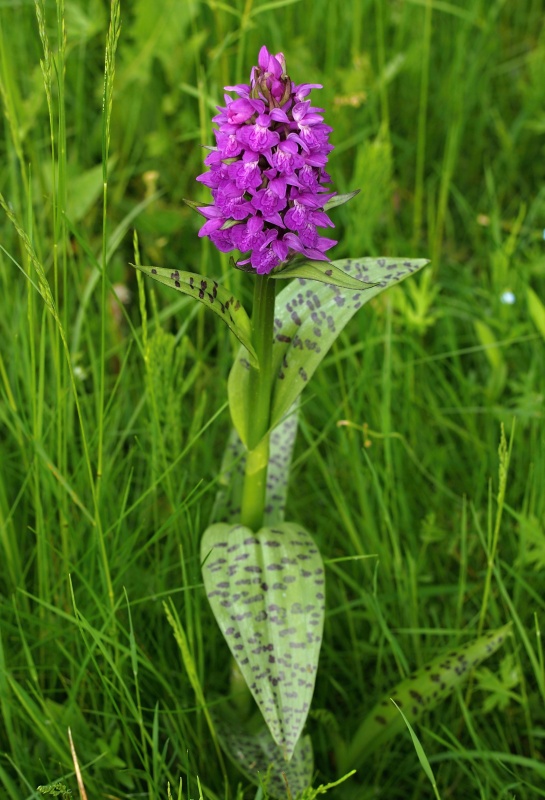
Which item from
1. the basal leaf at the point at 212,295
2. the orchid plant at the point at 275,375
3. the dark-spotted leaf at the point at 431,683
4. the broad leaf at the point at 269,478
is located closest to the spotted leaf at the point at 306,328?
the orchid plant at the point at 275,375

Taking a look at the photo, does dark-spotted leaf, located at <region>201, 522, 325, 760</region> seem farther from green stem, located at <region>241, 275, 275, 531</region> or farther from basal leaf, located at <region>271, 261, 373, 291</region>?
basal leaf, located at <region>271, 261, 373, 291</region>

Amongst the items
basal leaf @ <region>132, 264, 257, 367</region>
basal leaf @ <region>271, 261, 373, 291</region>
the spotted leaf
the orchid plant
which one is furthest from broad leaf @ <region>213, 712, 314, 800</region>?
basal leaf @ <region>271, 261, 373, 291</region>

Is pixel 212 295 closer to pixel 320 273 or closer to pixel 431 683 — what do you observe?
pixel 320 273

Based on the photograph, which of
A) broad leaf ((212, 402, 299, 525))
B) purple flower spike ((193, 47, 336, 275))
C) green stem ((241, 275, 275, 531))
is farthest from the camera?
broad leaf ((212, 402, 299, 525))

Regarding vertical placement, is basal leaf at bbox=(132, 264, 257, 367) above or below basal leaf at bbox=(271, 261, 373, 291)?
below

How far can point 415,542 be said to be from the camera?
208 cm

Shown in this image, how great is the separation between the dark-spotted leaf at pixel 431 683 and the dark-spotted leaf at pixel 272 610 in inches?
9.1

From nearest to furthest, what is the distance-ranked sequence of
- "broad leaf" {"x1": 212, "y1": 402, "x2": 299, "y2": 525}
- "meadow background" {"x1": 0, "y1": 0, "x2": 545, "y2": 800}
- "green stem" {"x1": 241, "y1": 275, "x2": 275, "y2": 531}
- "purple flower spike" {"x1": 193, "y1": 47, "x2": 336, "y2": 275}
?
"purple flower spike" {"x1": 193, "y1": 47, "x2": 336, "y2": 275} < "green stem" {"x1": 241, "y1": 275, "x2": 275, "y2": 531} < "meadow background" {"x1": 0, "y1": 0, "x2": 545, "y2": 800} < "broad leaf" {"x1": 212, "y1": 402, "x2": 299, "y2": 525}

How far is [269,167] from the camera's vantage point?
1.40 m

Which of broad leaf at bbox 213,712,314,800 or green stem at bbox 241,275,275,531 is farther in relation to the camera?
broad leaf at bbox 213,712,314,800

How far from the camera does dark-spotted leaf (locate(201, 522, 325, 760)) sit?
1.55 meters

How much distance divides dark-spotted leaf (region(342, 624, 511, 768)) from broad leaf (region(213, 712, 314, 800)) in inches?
6.4

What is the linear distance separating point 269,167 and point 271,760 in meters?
1.21

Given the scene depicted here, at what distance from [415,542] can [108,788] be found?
2.99 ft
